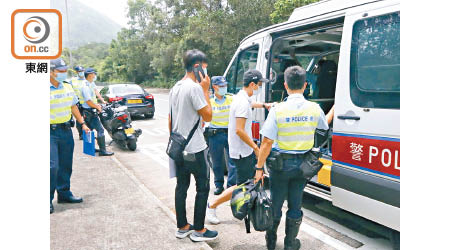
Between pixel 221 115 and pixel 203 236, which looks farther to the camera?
pixel 221 115

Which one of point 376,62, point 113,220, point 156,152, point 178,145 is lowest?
point 113,220

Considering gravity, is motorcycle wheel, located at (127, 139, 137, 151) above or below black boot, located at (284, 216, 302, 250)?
above

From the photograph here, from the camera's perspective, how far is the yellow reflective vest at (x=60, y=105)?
3859 mm

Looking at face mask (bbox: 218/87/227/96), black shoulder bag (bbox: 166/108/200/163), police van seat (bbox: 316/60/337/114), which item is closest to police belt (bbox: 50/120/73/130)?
black shoulder bag (bbox: 166/108/200/163)

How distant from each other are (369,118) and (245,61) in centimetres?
247

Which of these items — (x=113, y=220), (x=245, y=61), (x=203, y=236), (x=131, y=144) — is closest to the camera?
(x=203, y=236)

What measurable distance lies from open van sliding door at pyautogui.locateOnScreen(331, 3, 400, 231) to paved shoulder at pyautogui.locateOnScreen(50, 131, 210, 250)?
4.88 ft

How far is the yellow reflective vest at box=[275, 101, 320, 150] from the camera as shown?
2631 mm

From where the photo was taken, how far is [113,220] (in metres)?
A: 3.55

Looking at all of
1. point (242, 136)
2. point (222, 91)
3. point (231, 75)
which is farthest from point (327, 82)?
point (242, 136)

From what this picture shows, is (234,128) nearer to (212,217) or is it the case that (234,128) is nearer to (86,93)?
(212,217)

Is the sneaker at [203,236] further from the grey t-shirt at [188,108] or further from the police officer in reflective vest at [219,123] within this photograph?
the police officer in reflective vest at [219,123]

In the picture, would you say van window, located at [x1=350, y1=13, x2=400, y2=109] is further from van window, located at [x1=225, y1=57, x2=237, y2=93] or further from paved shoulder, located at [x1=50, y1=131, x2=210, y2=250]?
van window, located at [x1=225, y1=57, x2=237, y2=93]
